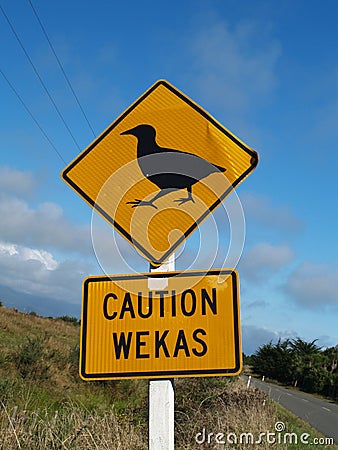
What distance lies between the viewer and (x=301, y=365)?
134ft

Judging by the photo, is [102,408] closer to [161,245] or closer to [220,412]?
[220,412]

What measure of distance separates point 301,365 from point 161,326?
4264 centimetres

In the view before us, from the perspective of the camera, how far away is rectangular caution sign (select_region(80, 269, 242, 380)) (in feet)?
6.06

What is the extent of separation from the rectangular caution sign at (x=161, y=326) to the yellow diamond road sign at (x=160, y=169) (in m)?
0.18

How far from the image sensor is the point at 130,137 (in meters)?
2.23

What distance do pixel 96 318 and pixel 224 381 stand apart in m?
9.16

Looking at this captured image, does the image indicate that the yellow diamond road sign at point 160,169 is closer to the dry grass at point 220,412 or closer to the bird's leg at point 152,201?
the bird's leg at point 152,201

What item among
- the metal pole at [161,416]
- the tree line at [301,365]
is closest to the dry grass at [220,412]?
the metal pole at [161,416]

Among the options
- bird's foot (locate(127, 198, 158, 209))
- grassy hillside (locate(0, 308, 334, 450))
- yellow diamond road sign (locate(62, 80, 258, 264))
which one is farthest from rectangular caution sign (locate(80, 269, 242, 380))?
grassy hillside (locate(0, 308, 334, 450))

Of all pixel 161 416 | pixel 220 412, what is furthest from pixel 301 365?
pixel 161 416

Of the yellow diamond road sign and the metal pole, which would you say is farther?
the yellow diamond road sign

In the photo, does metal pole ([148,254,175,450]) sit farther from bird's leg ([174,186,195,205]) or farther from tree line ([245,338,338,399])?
tree line ([245,338,338,399])

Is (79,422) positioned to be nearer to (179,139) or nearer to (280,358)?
(179,139)

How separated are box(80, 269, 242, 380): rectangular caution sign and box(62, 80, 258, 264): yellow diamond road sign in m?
0.18
